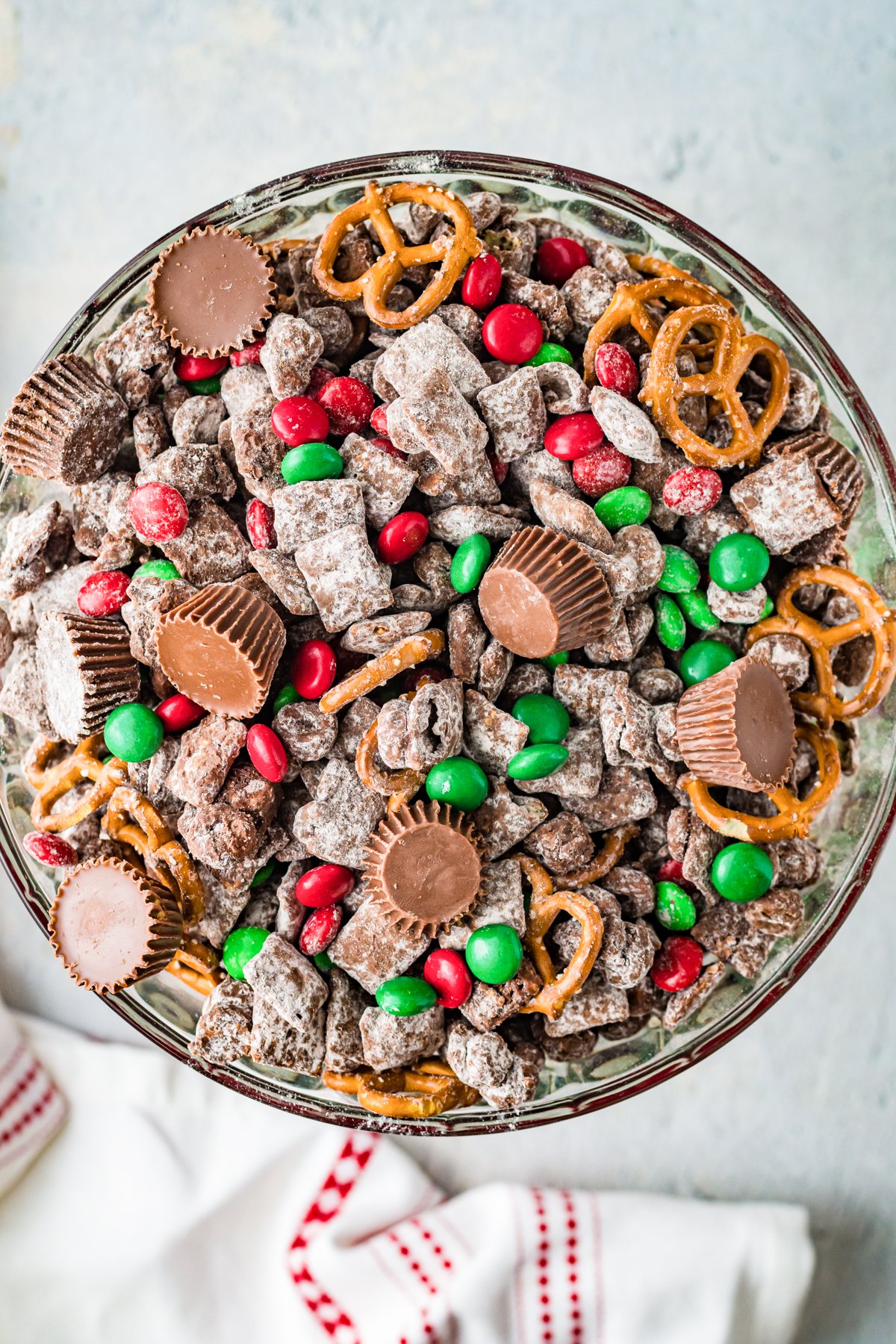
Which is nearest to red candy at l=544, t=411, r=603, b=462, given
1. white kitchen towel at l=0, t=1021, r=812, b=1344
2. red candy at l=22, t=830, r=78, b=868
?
red candy at l=22, t=830, r=78, b=868

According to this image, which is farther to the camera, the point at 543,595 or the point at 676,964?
the point at 676,964

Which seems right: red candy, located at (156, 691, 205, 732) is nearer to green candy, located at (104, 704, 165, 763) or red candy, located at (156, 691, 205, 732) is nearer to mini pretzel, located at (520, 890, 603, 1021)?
green candy, located at (104, 704, 165, 763)

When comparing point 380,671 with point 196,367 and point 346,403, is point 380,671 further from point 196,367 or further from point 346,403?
point 196,367

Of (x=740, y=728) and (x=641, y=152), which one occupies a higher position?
(x=641, y=152)

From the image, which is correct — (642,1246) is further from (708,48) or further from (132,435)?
(708,48)

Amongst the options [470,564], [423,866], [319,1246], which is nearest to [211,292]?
[470,564]

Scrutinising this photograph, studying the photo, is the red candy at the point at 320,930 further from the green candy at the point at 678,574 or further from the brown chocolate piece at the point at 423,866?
the green candy at the point at 678,574

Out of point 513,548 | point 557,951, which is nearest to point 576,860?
point 557,951
